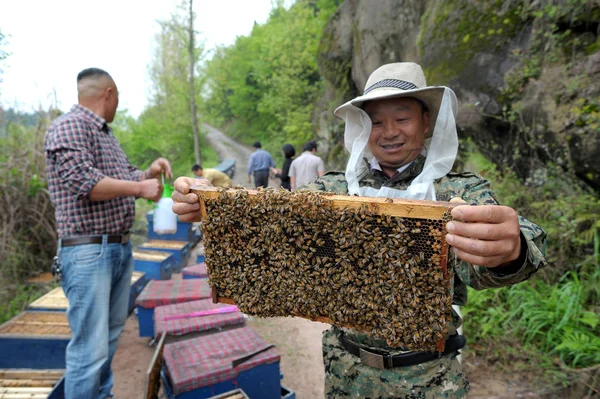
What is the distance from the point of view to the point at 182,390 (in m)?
3.24

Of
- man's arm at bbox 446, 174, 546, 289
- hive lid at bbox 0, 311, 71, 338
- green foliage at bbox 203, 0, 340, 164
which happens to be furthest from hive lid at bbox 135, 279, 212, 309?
green foliage at bbox 203, 0, 340, 164

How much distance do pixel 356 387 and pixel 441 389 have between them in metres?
0.49

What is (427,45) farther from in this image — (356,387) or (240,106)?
(240,106)

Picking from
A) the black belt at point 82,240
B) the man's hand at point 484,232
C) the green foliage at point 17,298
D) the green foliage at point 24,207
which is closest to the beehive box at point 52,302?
the green foliage at point 17,298

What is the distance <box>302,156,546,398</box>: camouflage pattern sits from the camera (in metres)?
2.02

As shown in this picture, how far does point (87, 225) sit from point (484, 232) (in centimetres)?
329

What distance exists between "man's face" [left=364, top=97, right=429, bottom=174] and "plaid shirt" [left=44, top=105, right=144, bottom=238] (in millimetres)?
2411

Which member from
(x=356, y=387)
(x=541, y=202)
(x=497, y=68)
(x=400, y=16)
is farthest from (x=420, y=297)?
(x=400, y=16)

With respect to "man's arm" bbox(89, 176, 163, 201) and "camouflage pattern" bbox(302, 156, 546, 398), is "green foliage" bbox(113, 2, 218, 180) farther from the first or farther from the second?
"camouflage pattern" bbox(302, 156, 546, 398)

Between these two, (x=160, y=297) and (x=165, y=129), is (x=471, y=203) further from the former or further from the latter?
(x=165, y=129)

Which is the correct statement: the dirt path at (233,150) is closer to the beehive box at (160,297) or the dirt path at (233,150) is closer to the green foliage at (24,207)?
the green foliage at (24,207)

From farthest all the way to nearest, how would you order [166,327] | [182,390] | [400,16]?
1. [400,16]
2. [166,327]
3. [182,390]

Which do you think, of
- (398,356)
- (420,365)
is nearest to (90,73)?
(398,356)

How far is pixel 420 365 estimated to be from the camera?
2123mm
